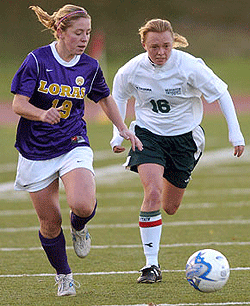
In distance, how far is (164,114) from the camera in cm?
708

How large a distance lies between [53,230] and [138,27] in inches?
1755

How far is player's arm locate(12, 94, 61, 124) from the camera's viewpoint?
5362mm

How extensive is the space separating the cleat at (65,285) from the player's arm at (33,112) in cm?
124

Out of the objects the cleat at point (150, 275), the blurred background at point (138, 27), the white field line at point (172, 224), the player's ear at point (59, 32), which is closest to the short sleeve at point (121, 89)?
the player's ear at point (59, 32)

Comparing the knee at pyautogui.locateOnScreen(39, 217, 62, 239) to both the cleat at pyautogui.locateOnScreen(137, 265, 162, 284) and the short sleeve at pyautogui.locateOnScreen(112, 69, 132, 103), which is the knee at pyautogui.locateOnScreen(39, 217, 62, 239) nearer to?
the cleat at pyautogui.locateOnScreen(137, 265, 162, 284)

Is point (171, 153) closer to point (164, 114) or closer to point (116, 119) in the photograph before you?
point (164, 114)

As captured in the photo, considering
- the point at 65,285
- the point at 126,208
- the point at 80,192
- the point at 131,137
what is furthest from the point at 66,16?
the point at 126,208

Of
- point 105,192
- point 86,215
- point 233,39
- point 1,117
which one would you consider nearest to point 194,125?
point 86,215

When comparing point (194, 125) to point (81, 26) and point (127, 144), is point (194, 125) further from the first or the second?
point (127, 144)

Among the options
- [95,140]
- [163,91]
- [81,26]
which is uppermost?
[81,26]

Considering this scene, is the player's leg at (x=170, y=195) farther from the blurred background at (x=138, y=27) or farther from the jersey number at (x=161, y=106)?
the blurred background at (x=138, y=27)

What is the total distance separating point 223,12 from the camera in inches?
2207

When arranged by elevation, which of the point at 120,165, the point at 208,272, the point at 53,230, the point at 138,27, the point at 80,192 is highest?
the point at 80,192

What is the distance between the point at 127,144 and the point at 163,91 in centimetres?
1289
